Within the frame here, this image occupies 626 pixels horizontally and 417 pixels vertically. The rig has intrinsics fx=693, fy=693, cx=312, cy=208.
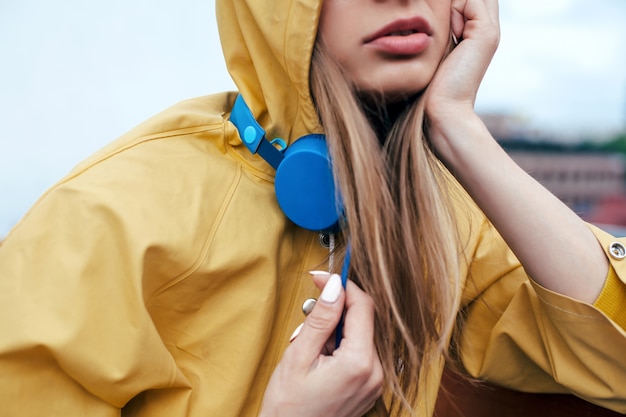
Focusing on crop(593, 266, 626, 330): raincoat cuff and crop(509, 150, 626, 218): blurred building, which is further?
crop(509, 150, 626, 218): blurred building

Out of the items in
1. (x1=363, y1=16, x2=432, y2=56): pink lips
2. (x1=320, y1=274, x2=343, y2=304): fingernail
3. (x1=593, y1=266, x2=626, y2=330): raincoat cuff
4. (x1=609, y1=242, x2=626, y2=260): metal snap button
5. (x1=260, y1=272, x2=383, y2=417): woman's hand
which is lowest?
(x1=593, y1=266, x2=626, y2=330): raincoat cuff

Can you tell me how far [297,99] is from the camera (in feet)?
3.78

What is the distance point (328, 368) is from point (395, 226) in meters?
0.25

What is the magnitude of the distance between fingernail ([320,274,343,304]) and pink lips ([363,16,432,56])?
0.36 meters

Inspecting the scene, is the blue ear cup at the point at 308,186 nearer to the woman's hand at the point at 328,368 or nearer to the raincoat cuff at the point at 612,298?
the woman's hand at the point at 328,368

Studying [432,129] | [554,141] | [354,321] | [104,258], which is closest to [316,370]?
[354,321]

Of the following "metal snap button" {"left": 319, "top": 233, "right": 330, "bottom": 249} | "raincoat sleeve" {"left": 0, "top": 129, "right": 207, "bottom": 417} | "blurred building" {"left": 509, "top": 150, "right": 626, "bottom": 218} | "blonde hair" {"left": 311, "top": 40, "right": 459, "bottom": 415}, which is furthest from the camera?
"blurred building" {"left": 509, "top": 150, "right": 626, "bottom": 218}

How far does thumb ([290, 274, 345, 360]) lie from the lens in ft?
3.07

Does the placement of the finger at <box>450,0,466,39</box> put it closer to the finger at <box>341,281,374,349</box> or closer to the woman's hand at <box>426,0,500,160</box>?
the woman's hand at <box>426,0,500,160</box>

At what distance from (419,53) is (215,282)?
1.55 feet

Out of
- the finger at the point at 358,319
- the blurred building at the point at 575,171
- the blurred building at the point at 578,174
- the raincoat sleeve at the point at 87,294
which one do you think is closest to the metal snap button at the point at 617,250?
the finger at the point at 358,319

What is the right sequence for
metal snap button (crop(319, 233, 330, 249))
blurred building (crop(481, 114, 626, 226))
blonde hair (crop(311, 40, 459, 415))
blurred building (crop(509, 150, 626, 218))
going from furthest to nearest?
blurred building (crop(509, 150, 626, 218))
blurred building (crop(481, 114, 626, 226))
metal snap button (crop(319, 233, 330, 249))
blonde hair (crop(311, 40, 459, 415))

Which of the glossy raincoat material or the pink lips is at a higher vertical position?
the pink lips

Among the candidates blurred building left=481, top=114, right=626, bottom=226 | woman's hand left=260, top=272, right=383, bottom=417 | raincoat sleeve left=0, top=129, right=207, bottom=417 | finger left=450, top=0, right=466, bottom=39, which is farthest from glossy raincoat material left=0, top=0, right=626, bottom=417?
blurred building left=481, top=114, right=626, bottom=226
